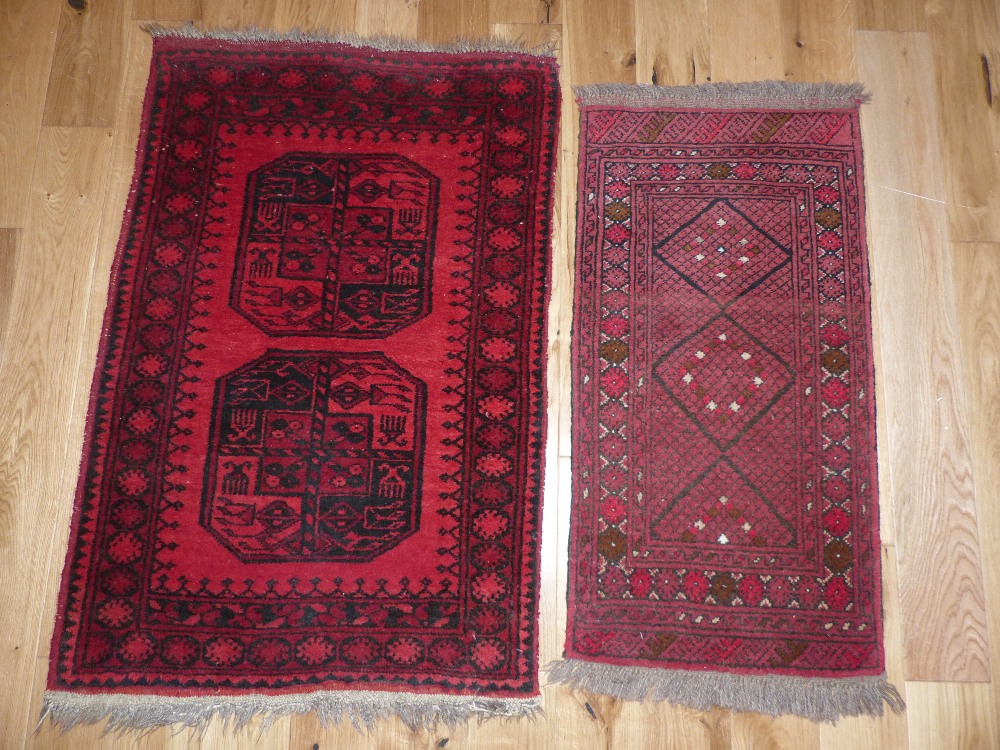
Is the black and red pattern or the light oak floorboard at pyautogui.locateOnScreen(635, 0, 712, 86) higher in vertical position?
the light oak floorboard at pyautogui.locateOnScreen(635, 0, 712, 86)

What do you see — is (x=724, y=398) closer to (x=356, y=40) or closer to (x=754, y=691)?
(x=754, y=691)

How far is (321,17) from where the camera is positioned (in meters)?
1.66

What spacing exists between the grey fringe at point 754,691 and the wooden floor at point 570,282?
0.10ft

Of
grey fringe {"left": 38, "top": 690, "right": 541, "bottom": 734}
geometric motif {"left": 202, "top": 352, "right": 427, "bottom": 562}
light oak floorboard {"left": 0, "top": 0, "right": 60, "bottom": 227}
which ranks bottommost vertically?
grey fringe {"left": 38, "top": 690, "right": 541, "bottom": 734}

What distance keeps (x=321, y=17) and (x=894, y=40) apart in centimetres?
144

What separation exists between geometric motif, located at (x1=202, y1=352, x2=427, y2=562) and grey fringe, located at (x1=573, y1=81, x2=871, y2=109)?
839 mm

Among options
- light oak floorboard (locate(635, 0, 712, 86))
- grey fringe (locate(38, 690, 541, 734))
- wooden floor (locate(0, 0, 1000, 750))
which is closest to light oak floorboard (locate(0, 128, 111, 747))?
wooden floor (locate(0, 0, 1000, 750))

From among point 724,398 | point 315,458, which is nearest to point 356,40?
point 315,458

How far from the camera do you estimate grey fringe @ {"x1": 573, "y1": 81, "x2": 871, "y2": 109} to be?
159 centimetres

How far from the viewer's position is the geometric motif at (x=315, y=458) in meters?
1.41

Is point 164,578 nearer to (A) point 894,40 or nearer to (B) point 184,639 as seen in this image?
(B) point 184,639

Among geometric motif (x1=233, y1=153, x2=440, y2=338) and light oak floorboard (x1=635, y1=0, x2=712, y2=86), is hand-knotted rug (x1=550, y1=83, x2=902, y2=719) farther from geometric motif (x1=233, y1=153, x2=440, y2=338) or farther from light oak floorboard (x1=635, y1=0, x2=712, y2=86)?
geometric motif (x1=233, y1=153, x2=440, y2=338)


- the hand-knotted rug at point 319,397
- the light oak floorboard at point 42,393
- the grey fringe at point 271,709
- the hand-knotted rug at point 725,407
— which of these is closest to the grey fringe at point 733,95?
the hand-knotted rug at point 725,407

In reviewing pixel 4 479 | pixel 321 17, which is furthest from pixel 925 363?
pixel 4 479
